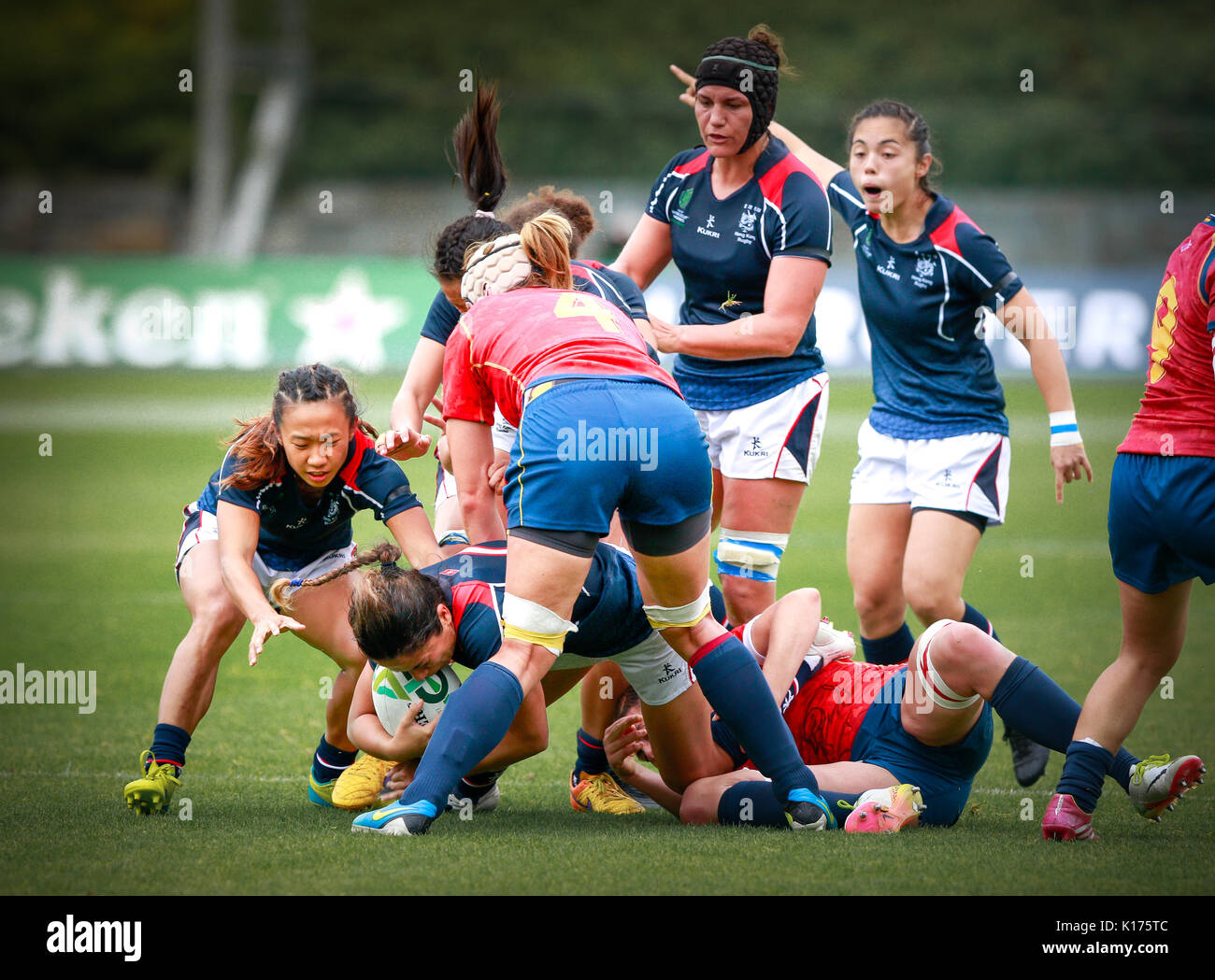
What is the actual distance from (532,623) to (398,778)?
92 centimetres

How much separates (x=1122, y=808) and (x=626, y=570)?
1.90m

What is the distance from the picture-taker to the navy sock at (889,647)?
566 cm

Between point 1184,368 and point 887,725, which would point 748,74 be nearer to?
point 1184,368

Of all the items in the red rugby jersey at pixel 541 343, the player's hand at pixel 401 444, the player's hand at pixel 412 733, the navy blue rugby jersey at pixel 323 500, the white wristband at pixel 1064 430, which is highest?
the red rugby jersey at pixel 541 343

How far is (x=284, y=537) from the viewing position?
4.96 metres

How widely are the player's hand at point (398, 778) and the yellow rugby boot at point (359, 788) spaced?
11cm

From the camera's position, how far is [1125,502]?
411 centimetres

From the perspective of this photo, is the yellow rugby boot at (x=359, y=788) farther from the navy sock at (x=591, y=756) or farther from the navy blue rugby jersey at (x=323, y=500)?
the navy blue rugby jersey at (x=323, y=500)

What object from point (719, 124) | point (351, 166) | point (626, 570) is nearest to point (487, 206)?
point (719, 124)

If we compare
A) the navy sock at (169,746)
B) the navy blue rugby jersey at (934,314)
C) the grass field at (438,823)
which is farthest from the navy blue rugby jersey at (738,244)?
the navy sock at (169,746)

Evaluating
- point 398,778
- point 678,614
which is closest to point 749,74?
point 678,614

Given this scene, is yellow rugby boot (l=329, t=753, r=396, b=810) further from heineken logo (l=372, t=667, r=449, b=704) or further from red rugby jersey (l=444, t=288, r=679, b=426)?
red rugby jersey (l=444, t=288, r=679, b=426)

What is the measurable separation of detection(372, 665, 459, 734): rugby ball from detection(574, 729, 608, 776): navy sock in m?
0.61

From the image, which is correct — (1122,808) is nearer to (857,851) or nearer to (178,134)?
(857,851)
